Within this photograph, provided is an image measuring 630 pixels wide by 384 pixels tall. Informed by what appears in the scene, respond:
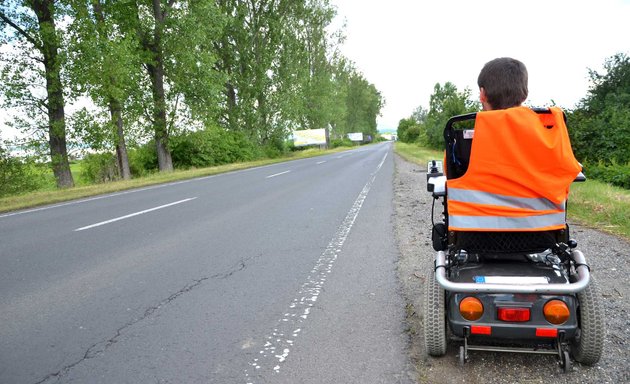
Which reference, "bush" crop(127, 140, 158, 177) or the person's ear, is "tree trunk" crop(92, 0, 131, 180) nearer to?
"bush" crop(127, 140, 158, 177)

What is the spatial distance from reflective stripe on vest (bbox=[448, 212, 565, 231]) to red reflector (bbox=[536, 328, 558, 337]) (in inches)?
21.7

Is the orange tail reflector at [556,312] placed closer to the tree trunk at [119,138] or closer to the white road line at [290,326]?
the white road line at [290,326]

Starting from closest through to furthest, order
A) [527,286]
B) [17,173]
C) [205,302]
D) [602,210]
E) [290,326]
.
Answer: [527,286] → [290,326] → [205,302] → [602,210] → [17,173]

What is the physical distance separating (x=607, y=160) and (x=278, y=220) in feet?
36.6

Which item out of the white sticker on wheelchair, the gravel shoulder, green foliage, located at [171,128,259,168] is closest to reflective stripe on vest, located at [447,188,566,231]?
the white sticker on wheelchair

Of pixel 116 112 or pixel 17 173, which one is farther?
pixel 116 112

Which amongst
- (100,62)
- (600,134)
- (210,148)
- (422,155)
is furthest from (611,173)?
(210,148)

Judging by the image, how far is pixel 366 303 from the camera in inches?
138

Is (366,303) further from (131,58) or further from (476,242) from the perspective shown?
(131,58)

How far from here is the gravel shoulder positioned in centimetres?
232

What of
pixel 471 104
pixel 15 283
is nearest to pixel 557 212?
pixel 15 283

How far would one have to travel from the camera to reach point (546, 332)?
220cm

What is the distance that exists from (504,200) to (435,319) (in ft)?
2.70

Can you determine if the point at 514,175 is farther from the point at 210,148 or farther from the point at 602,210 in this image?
the point at 210,148
